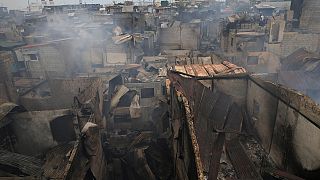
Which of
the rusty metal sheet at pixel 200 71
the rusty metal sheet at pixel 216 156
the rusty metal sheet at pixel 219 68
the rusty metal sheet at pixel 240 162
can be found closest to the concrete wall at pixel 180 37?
the rusty metal sheet at pixel 219 68

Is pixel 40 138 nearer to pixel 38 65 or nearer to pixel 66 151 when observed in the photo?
pixel 66 151

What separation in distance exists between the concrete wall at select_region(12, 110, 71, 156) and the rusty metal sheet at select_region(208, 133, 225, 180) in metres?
6.48

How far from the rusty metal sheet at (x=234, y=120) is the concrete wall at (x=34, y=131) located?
23.2ft

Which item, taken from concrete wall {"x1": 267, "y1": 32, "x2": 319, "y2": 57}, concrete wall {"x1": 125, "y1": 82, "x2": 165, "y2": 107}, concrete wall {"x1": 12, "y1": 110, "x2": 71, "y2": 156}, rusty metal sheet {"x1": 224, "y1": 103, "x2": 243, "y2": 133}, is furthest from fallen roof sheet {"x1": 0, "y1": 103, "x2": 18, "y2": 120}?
concrete wall {"x1": 267, "y1": 32, "x2": 319, "y2": 57}

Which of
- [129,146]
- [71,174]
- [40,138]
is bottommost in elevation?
[129,146]

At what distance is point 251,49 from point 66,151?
19.7 metres

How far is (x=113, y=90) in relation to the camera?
17.5 metres

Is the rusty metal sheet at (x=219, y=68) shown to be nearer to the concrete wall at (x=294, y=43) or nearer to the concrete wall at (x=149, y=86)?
the concrete wall at (x=149, y=86)

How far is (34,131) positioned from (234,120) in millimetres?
8870

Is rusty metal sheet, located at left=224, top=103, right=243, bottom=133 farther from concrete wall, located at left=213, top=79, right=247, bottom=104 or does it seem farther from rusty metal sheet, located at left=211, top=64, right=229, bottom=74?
rusty metal sheet, located at left=211, top=64, right=229, bottom=74

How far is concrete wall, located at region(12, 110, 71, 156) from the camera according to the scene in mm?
10852

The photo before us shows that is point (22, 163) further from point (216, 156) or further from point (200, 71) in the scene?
point (200, 71)

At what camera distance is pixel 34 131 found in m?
11.1

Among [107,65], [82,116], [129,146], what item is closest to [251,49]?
[107,65]
